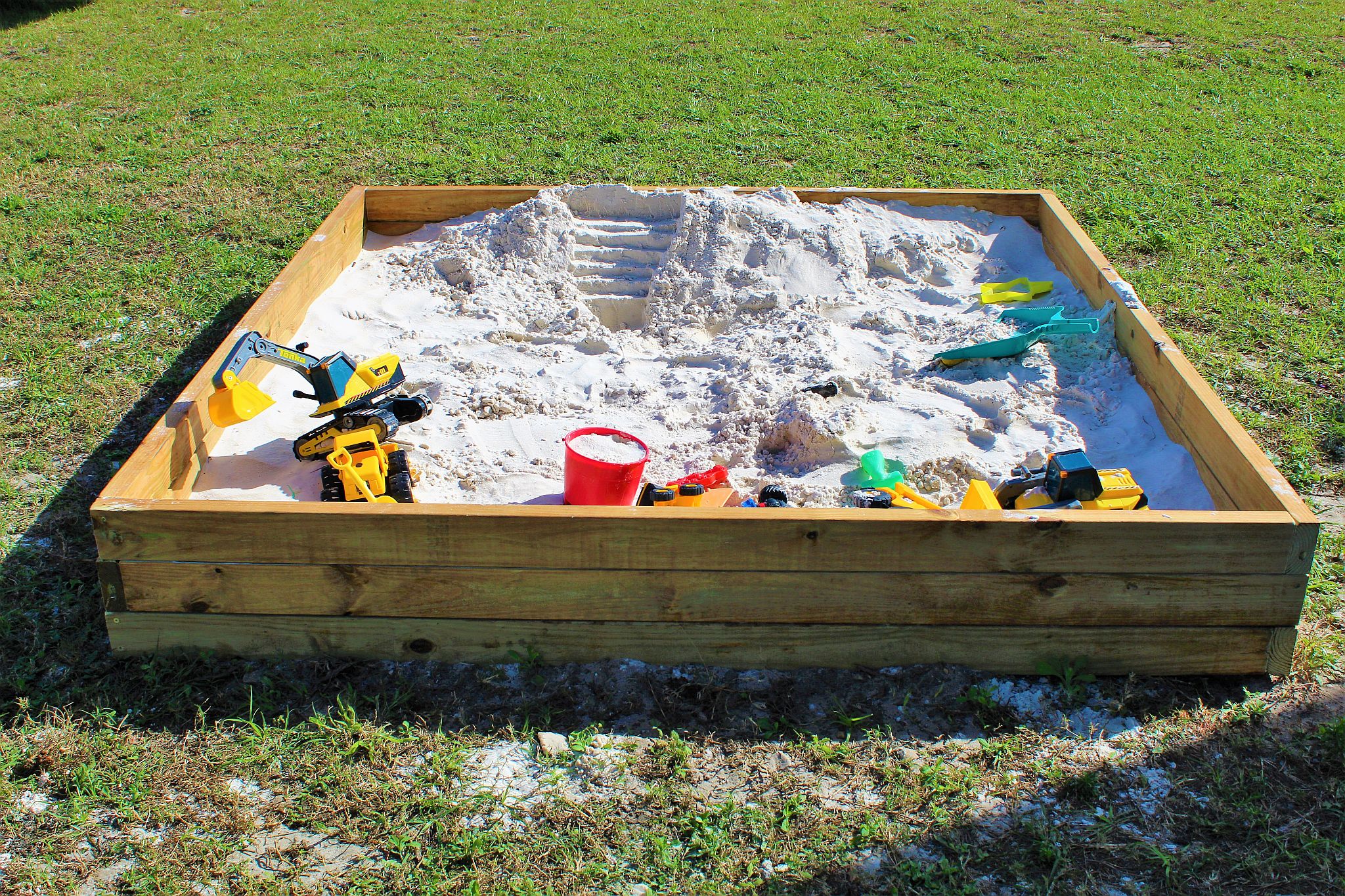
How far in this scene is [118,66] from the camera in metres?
7.50

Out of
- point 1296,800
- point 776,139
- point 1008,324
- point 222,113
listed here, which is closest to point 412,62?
point 222,113

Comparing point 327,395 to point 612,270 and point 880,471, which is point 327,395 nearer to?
point 612,270

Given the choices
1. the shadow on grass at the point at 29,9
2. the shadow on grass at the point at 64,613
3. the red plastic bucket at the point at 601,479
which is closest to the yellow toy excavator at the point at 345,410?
the red plastic bucket at the point at 601,479

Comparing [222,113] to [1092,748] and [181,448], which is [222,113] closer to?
[181,448]

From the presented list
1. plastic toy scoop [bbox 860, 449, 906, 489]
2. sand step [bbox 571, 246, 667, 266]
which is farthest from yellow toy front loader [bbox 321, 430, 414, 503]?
sand step [bbox 571, 246, 667, 266]

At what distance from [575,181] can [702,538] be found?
12.0 feet

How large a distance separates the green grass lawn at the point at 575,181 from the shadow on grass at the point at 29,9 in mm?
33

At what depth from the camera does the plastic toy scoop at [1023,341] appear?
3.28m

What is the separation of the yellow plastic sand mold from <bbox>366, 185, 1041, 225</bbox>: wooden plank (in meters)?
0.68

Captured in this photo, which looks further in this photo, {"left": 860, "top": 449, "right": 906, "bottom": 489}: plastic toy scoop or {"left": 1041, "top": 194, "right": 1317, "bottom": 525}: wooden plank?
{"left": 860, "top": 449, "right": 906, "bottom": 489}: plastic toy scoop

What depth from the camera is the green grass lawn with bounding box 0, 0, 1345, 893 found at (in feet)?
6.44

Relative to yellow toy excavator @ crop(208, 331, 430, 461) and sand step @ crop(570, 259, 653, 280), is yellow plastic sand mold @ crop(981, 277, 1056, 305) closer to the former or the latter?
sand step @ crop(570, 259, 653, 280)

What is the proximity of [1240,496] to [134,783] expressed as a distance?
255 cm

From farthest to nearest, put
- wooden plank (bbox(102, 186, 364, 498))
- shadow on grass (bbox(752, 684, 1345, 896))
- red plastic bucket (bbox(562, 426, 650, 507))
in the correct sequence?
red plastic bucket (bbox(562, 426, 650, 507)), wooden plank (bbox(102, 186, 364, 498)), shadow on grass (bbox(752, 684, 1345, 896))
